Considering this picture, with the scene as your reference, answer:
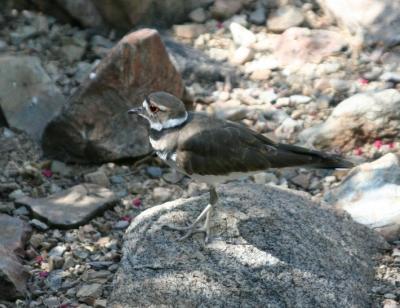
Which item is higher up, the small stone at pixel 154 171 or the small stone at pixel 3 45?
the small stone at pixel 3 45

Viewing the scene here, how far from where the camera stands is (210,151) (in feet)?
18.7

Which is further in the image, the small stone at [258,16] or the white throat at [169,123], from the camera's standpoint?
the small stone at [258,16]

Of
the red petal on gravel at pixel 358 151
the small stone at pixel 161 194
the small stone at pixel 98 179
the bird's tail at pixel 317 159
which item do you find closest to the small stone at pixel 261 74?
the red petal on gravel at pixel 358 151

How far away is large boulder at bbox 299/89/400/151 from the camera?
7.64m

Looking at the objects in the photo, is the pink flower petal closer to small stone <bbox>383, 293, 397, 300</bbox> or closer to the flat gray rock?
the flat gray rock

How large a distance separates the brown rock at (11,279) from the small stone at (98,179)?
4.92ft

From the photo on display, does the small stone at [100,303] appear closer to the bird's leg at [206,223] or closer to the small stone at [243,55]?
the bird's leg at [206,223]

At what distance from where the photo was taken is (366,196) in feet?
22.7

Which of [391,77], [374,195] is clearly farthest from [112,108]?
[391,77]

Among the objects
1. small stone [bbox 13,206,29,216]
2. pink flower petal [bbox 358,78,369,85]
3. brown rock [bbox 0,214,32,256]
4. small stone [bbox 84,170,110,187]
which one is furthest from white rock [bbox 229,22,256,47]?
brown rock [bbox 0,214,32,256]

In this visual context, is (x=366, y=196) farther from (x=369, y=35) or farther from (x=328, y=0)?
(x=328, y=0)

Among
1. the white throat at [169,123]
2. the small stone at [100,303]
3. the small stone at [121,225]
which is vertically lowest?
the small stone at [121,225]

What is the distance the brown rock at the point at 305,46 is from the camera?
8.92 meters

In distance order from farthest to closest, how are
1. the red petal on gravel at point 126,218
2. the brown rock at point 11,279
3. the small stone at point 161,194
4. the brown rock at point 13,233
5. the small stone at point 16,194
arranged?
1. the small stone at point 161,194
2. the small stone at point 16,194
3. the red petal on gravel at point 126,218
4. the brown rock at point 13,233
5. the brown rock at point 11,279
